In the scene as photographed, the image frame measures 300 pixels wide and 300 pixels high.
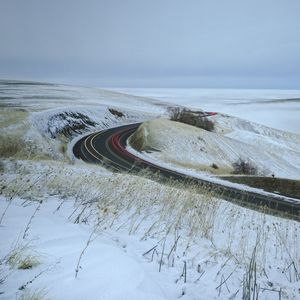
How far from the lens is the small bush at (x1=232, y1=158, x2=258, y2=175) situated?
43.6m

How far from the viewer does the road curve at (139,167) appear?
19656 millimetres

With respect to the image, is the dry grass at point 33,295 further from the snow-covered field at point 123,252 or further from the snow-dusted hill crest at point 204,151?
the snow-dusted hill crest at point 204,151

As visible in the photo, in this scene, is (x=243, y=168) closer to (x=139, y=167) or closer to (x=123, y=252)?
(x=139, y=167)

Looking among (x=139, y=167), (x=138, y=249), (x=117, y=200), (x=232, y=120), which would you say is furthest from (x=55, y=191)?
(x=232, y=120)

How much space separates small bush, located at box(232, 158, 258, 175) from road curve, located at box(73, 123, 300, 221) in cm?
1520

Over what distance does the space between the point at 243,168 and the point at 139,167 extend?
19194mm

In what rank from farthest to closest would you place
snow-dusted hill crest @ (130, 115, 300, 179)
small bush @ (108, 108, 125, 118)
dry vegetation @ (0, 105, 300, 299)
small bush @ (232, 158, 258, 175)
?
small bush @ (108, 108, 125, 118), small bush @ (232, 158, 258, 175), snow-dusted hill crest @ (130, 115, 300, 179), dry vegetation @ (0, 105, 300, 299)

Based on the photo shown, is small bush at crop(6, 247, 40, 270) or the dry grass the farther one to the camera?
small bush at crop(6, 247, 40, 270)

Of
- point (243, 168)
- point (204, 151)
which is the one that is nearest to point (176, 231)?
point (243, 168)

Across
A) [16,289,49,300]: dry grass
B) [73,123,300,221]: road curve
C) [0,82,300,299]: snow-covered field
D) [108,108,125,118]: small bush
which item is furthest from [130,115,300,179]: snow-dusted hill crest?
[16,289,49,300]: dry grass

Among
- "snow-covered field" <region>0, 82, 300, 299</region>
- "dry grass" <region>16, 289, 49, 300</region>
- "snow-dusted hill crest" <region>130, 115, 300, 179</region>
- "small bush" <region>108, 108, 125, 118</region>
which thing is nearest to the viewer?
"dry grass" <region>16, 289, 49, 300</region>

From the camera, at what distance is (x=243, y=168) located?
4441 centimetres

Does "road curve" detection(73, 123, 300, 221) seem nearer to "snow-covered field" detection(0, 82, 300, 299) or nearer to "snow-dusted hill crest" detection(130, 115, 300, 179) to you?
"snow-dusted hill crest" detection(130, 115, 300, 179)

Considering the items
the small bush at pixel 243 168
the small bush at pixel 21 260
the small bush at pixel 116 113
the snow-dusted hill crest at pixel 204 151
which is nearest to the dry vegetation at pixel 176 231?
the small bush at pixel 21 260
